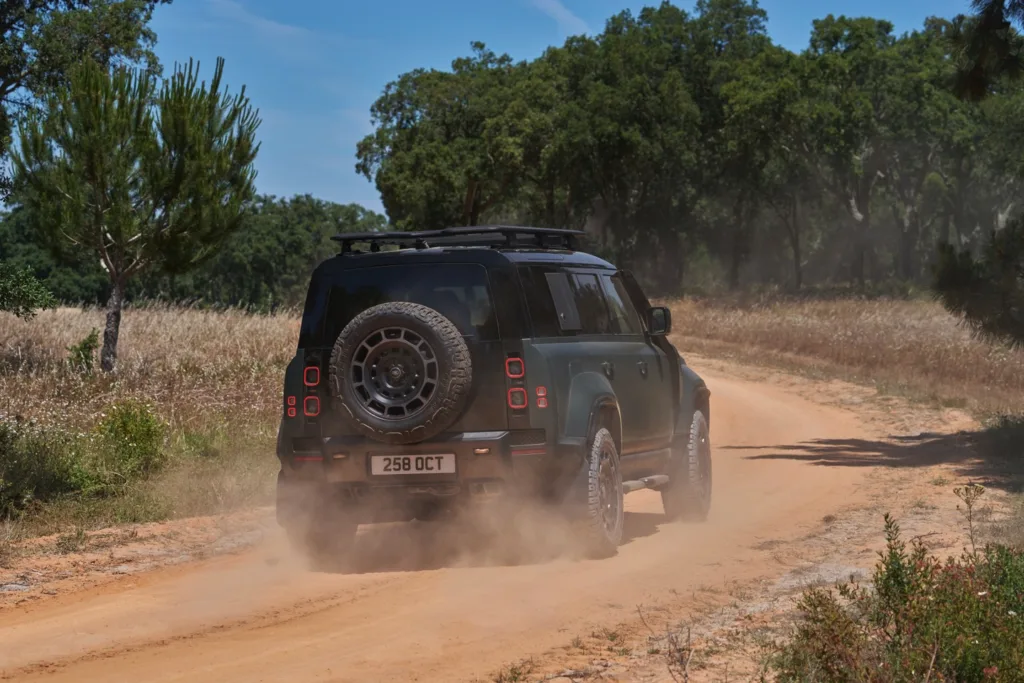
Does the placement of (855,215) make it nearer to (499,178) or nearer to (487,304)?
(499,178)

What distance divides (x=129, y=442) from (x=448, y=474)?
20.7 feet

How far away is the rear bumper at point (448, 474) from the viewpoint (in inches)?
334

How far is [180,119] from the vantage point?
21.1 meters

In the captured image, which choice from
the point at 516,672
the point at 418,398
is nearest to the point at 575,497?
the point at 418,398

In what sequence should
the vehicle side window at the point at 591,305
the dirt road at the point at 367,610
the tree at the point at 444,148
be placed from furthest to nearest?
the tree at the point at 444,148
the vehicle side window at the point at 591,305
the dirt road at the point at 367,610

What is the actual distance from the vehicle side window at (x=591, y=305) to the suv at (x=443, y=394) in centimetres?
7

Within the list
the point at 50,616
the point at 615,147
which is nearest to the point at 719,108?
the point at 615,147

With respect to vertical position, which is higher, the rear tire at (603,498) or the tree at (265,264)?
the tree at (265,264)

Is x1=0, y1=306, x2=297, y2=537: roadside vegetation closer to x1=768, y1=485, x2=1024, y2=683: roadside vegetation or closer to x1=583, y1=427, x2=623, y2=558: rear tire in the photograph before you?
x1=583, y1=427, x2=623, y2=558: rear tire

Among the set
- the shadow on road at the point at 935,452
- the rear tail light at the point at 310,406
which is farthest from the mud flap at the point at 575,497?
the shadow on road at the point at 935,452

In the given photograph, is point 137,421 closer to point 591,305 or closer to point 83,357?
point 591,305

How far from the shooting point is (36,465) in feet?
40.5

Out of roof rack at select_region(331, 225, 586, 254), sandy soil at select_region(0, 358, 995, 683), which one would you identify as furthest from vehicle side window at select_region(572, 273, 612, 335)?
sandy soil at select_region(0, 358, 995, 683)

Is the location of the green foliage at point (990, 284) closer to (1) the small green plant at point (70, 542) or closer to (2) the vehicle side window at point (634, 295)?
(2) the vehicle side window at point (634, 295)
